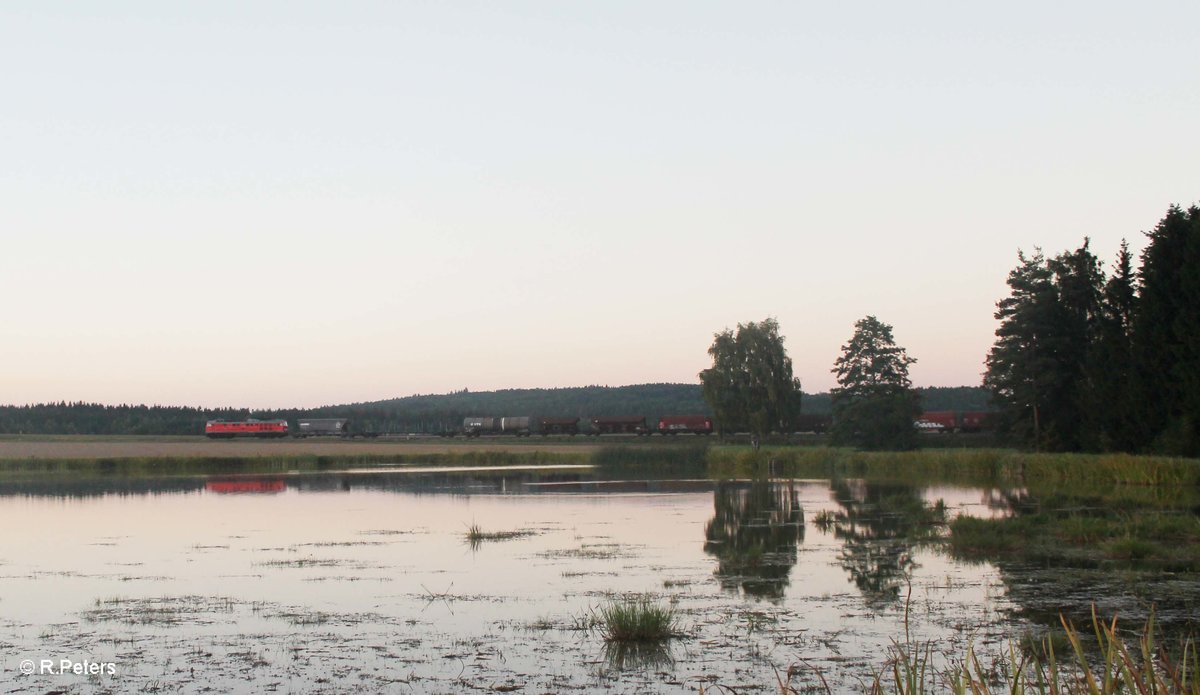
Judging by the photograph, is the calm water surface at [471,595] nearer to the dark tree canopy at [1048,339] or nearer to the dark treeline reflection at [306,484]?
the dark treeline reflection at [306,484]

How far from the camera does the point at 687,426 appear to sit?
5074 inches

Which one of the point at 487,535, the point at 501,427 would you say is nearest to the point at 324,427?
the point at 501,427

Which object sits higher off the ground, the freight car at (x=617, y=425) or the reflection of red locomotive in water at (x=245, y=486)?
the freight car at (x=617, y=425)

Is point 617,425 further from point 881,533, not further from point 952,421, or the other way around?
point 881,533

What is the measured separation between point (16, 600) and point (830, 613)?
13.1 m

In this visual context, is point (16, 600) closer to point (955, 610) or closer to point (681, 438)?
point (955, 610)

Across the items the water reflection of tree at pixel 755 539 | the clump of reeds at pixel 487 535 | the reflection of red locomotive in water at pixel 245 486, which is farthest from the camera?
the reflection of red locomotive in water at pixel 245 486

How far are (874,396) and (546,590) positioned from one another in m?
63.9

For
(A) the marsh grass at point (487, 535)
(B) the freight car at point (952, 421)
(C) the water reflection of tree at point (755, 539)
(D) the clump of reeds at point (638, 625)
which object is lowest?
(A) the marsh grass at point (487, 535)

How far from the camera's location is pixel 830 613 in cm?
1738

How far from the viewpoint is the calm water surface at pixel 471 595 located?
13.6 m

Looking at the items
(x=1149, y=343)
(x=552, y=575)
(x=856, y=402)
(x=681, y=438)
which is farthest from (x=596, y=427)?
(x=552, y=575)

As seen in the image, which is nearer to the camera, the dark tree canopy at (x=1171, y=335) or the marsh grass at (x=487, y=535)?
the marsh grass at (x=487, y=535)

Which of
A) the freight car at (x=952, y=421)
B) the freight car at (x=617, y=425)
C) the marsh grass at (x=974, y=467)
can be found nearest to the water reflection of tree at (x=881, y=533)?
the marsh grass at (x=974, y=467)
